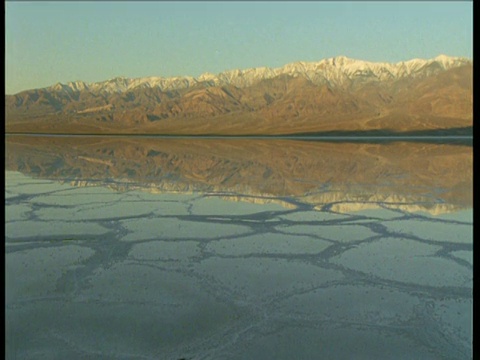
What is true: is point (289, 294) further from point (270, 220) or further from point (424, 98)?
point (424, 98)

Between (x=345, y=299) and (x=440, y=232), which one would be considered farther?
(x=440, y=232)

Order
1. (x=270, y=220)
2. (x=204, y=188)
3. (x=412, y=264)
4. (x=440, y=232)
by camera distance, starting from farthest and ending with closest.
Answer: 1. (x=204, y=188)
2. (x=270, y=220)
3. (x=440, y=232)
4. (x=412, y=264)

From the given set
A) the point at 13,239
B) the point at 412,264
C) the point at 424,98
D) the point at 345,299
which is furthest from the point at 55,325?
the point at 424,98

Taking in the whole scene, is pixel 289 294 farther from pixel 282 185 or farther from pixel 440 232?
pixel 282 185

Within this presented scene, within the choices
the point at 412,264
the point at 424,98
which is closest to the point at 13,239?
the point at 412,264

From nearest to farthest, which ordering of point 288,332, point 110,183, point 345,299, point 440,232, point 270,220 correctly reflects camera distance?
point 288,332 < point 345,299 < point 440,232 < point 270,220 < point 110,183

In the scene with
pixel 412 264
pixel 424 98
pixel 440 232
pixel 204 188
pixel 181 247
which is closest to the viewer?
pixel 412 264
